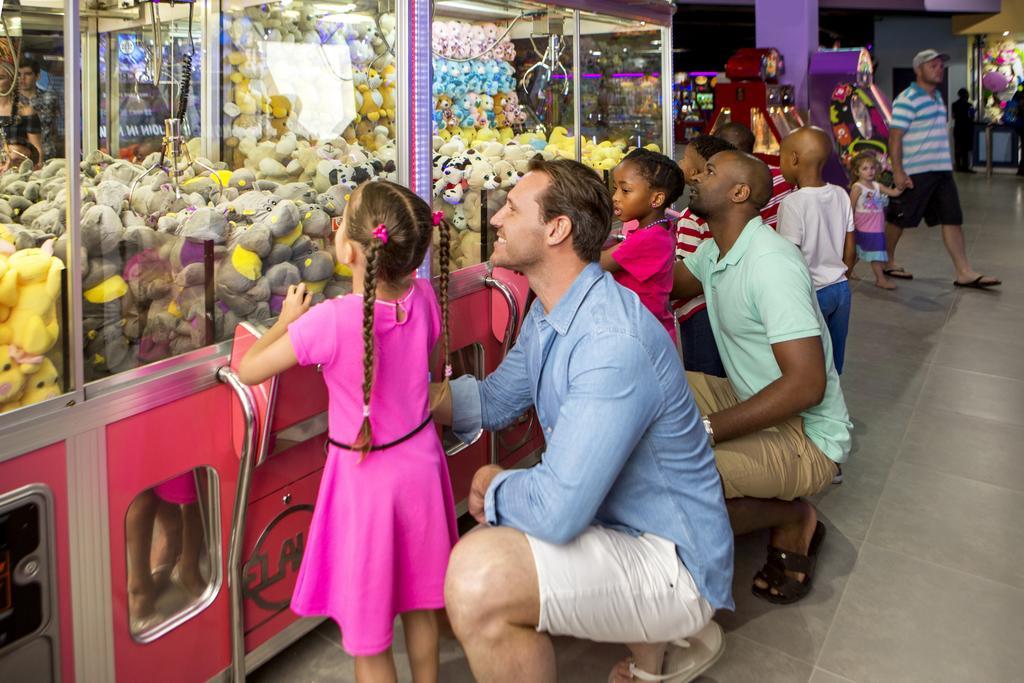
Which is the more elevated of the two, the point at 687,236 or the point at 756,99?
the point at 756,99

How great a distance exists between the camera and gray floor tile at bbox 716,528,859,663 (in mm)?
2078

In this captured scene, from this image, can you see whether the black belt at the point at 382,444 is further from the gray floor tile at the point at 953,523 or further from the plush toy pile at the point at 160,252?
the gray floor tile at the point at 953,523

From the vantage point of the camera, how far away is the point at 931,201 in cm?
610

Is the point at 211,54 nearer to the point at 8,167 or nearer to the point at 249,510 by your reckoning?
the point at 8,167

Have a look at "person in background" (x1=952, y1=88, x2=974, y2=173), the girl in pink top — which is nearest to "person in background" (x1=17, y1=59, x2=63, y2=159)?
the girl in pink top

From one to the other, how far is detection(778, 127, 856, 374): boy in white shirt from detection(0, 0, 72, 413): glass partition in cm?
230

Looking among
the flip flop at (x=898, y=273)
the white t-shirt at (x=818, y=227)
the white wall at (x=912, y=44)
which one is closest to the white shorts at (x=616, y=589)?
the white t-shirt at (x=818, y=227)

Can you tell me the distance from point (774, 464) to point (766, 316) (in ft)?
1.20

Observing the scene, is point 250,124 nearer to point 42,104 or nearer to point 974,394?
point 42,104

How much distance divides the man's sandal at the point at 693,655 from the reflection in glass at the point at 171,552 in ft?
3.02

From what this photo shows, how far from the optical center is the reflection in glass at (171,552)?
1.66 metres

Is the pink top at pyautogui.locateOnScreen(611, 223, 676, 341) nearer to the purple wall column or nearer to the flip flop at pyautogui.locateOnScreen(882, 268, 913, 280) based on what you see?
the flip flop at pyautogui.locateOnScreen(882, 268, 913, 280)

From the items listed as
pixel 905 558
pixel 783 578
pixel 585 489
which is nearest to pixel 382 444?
pixel 585 489

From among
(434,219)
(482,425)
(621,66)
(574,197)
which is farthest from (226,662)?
(621,66)
